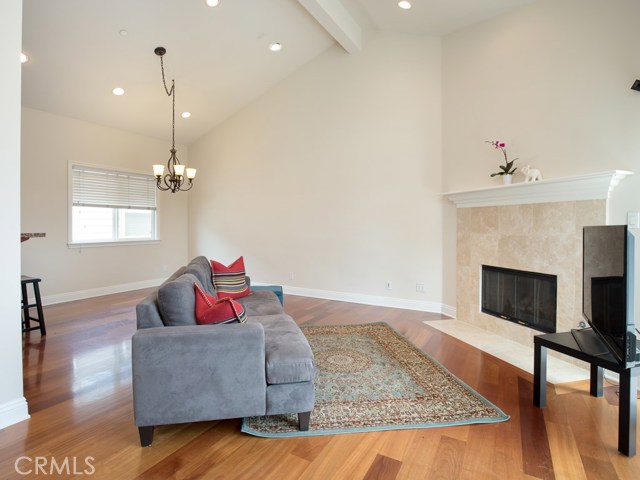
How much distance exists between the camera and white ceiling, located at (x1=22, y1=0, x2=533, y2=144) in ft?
12.3

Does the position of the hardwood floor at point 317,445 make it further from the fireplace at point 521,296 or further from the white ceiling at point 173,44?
the white ceiling at point 173,44

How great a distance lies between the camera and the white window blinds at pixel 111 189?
555 centimetres

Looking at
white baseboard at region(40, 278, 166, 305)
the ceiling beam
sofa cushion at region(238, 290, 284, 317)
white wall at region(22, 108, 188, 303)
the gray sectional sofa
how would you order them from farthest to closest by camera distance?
white baseboard at region(40, 278, 166, 305)
white wall at region(22, 108, 188, 303)
the ceiling beam
sofa cushion at region(238, 290, 284, 317)
the gray sectional sofa

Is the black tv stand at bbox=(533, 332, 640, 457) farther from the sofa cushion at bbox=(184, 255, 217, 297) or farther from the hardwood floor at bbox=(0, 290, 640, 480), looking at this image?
the sofa cushion at bbox=(184, 255, 217, 297)

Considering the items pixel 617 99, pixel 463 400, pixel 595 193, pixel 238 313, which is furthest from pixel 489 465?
pixel 617 99

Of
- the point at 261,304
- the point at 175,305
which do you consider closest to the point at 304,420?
the point at 175,305

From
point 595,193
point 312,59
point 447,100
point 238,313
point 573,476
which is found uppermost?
point 312,59

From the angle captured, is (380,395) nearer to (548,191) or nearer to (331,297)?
(548,191)

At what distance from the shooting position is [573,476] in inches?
66.3

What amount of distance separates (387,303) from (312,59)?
161 inches

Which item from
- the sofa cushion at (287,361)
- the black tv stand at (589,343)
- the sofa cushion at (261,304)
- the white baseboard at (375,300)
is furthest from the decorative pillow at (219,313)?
the white baseboard at (375,300)

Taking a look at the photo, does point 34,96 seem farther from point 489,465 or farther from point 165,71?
point 489,465

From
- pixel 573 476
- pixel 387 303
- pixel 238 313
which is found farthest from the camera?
pixel 387 303

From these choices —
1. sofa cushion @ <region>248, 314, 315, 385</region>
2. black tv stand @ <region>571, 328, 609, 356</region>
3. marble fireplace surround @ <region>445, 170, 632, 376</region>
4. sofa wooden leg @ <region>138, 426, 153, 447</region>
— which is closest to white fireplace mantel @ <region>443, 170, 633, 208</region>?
marble fireplace surround @ <region>445, 170, 632, 376</region>
